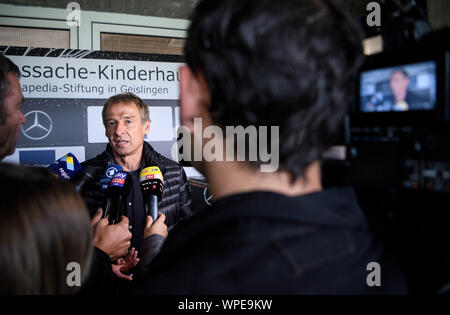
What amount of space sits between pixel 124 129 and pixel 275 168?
6.39 feet

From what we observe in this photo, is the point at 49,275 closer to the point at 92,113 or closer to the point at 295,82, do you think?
the point at 295,82

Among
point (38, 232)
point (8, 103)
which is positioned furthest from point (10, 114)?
point (38, 232)

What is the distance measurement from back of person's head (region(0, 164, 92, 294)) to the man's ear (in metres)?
0.29

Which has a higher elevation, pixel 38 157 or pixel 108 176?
pixel 38 157

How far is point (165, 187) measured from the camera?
7.80 feet

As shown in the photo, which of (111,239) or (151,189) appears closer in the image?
(111,239)

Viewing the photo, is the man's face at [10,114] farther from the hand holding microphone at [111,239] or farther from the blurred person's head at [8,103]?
the hand holding microphone at [111,239]

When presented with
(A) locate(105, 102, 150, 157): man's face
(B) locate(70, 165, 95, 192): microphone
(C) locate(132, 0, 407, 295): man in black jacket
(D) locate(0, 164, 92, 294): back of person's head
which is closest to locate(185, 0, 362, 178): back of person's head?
(C) locate(132, 0, 407, 295): man in black jacket

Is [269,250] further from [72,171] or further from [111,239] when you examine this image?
[72,171]

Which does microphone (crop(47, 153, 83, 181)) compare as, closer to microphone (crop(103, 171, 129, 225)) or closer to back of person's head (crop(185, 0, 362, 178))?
microphone (crop(103, 171, 129, 225))

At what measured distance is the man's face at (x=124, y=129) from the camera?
7.79 feet

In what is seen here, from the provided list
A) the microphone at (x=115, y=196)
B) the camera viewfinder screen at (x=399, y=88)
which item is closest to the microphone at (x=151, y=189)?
the microphone at (x=115, y=196)

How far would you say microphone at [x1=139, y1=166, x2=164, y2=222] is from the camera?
1698 millimetres

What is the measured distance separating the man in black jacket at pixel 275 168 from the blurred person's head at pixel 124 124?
1.81 meters
